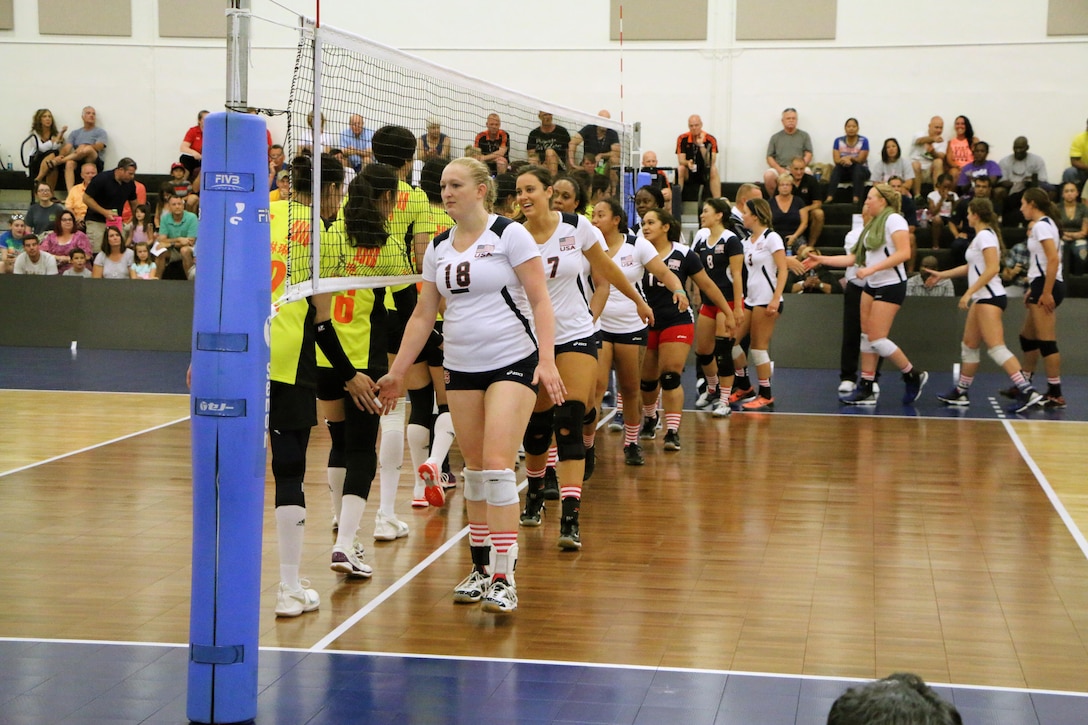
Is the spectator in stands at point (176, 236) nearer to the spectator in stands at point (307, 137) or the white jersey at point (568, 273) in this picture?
the white jersey at point (568, 273)

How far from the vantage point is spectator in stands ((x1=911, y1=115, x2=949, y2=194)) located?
60.6 feet

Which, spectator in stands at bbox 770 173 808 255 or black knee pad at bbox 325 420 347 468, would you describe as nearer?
black knee pad at bbox 325 420 347 468

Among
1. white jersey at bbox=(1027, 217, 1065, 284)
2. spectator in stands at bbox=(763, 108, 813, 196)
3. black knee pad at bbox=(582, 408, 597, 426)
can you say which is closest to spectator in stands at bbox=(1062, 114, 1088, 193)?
spectator in stands at bbox=(763, 108, 813, 196)

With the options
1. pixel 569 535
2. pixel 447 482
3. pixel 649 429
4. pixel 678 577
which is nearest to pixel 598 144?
pixel 649 429

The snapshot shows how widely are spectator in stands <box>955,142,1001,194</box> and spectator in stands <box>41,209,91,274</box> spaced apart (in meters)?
12.2

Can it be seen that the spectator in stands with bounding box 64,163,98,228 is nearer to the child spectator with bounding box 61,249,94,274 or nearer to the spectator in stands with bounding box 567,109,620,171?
the child spectator with bounding box 61,249,94,274

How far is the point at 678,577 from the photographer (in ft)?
21.5

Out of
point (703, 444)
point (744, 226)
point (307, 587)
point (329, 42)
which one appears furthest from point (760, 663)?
point (744, 226)

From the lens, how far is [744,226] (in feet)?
41.7

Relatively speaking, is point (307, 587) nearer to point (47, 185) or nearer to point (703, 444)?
point (703, 444)

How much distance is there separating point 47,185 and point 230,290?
52.5 feet

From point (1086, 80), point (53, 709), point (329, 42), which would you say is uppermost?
point (1086, 80)

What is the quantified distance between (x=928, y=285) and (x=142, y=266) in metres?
10.4

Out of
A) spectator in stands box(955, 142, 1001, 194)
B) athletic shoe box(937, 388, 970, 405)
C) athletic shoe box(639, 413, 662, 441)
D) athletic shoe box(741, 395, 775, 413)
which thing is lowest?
athletic shoe box(639, 413, 662, 441)
